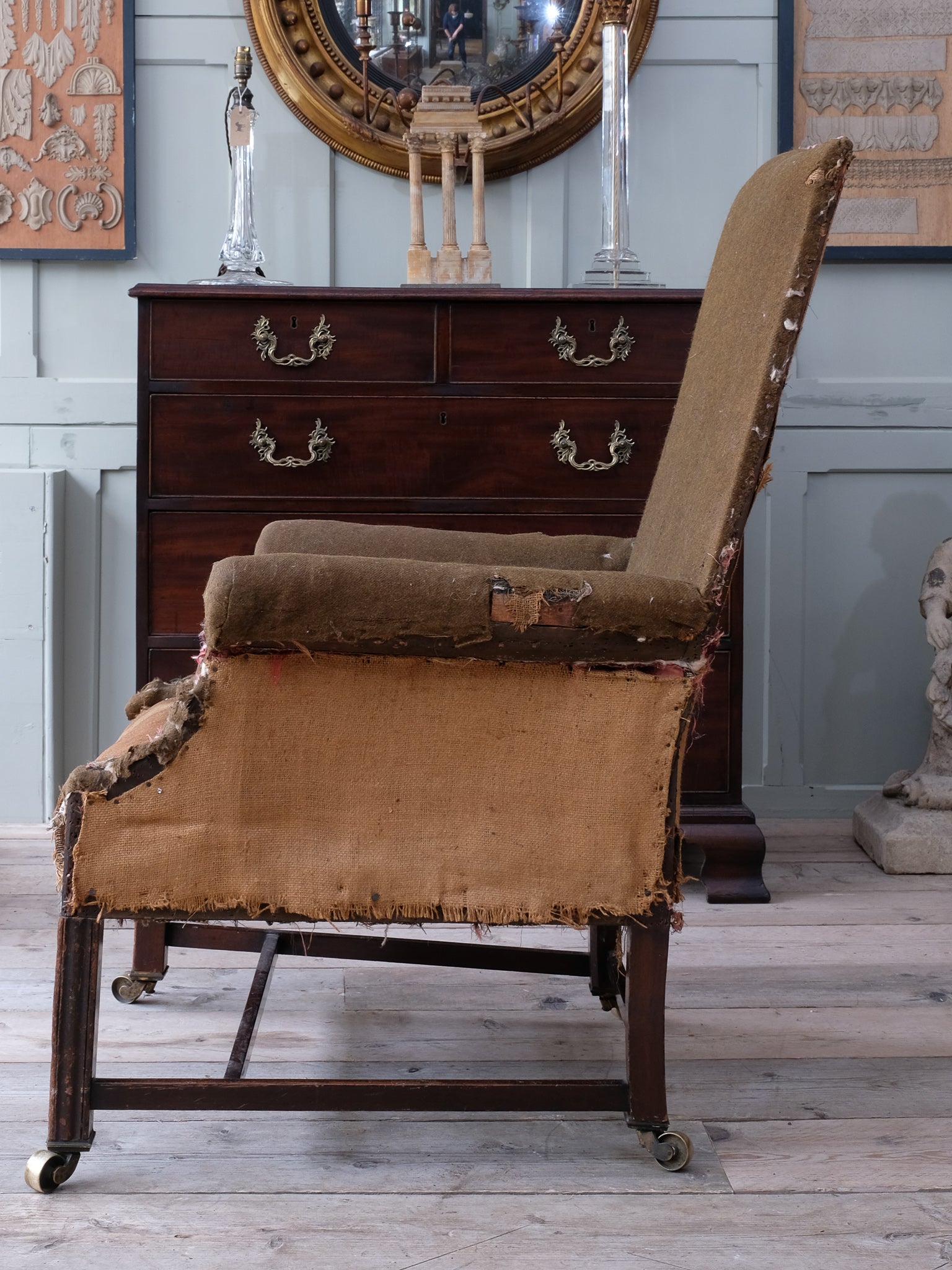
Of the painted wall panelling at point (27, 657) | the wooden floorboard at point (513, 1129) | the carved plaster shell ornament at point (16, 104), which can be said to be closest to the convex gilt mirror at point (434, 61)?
the carved plaster shell ornament at point (16, 104)

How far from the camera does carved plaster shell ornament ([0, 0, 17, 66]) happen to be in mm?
2719

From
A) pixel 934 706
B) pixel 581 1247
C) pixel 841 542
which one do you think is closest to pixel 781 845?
pixel 934 706

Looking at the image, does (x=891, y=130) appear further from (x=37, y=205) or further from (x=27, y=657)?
(x=27, y=657)

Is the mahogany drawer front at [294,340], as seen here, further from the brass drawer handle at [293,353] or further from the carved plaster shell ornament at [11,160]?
the carved plaster shell ornament at [11,160]

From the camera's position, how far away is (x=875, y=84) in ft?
9.07

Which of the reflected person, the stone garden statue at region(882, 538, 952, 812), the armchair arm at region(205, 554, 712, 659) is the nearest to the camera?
the armchair arm at region(205, 554, 712, 659)

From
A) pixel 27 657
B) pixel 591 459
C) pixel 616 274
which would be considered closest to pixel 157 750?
pixel 591 459

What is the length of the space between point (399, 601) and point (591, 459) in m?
1.20

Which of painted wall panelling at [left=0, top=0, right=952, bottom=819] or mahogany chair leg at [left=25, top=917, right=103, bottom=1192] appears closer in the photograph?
mahogany chair leg at [left=25, top=917, right=103, bottom=1192]

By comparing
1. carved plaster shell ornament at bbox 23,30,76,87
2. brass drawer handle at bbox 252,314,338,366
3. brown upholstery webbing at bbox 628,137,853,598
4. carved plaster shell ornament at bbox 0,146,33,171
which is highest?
carved plaster shell ornament at bbox 23,30,76,87

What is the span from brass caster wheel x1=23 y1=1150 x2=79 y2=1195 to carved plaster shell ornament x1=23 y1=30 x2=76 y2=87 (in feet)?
7.82

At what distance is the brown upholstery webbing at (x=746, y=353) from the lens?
3.78 ft

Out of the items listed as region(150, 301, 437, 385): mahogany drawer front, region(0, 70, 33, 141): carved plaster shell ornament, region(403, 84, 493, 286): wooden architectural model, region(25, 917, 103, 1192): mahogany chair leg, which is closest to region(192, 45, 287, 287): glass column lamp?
region(150, 301, 437, 385): mahogany drawer front

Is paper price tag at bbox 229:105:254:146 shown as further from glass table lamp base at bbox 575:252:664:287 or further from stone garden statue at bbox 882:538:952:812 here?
stone garden statue at bbox 882:538:952:812
